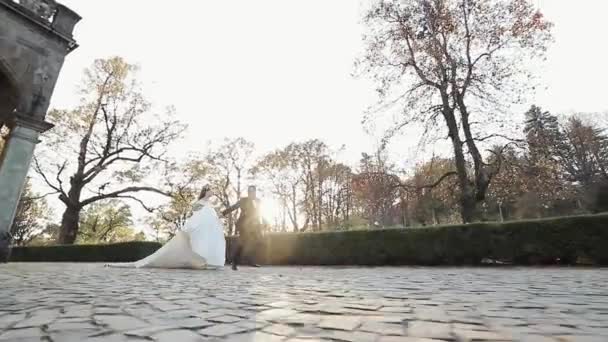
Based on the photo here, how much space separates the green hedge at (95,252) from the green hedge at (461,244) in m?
9.17

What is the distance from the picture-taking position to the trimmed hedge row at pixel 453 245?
27.0 feet

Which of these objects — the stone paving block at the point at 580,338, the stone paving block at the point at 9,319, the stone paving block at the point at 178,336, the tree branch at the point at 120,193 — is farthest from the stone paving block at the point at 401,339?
the tree branch at the point at 120,193

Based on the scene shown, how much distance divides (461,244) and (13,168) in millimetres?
12687

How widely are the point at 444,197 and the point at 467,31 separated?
321 inches

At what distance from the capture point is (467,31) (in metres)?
14.4

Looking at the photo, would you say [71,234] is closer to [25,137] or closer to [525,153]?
[25,137]

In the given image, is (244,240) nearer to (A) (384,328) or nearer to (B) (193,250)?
(B) (193,250)

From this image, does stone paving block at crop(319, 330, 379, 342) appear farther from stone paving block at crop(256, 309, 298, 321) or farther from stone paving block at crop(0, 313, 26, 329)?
stone paving block at crop(0, 313, 26, 329)

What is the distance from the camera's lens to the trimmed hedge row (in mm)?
8234

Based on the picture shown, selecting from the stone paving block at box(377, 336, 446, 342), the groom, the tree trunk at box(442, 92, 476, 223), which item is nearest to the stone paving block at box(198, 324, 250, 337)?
the stone paving block at box(377, 336, 446, 342)

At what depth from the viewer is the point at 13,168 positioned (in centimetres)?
751

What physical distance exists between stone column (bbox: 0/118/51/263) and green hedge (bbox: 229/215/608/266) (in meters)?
9.15

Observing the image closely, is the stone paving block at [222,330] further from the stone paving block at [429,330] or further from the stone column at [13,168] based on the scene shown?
the stone column at [13,168]

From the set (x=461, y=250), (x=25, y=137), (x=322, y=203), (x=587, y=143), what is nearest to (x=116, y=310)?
(x=25, y=137)
